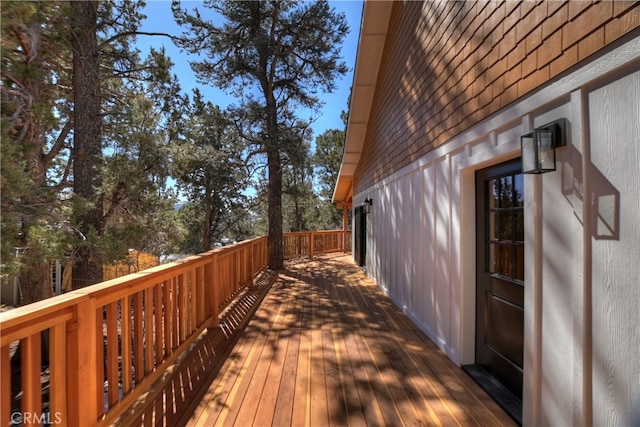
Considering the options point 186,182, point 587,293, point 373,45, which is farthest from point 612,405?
point 186,182

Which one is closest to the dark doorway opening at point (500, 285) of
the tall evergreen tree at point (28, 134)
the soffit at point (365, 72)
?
the soffit at point (365, 72)

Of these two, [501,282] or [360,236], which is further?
[360,236]

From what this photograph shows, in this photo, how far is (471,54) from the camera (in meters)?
2.46

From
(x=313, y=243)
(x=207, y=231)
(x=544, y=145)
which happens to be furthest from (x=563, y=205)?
(x=207, y=231)

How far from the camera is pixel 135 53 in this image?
267 inches

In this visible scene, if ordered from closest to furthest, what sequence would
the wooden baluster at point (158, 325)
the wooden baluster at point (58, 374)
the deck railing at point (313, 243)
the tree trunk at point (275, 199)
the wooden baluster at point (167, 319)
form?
1. the wooden baluster at point (58, 374)
2. the wooden baluster at point (158, 325)
3. the wooden baluster at point (167, 319)
4. the tree trunk at point (275, 199)
5. the deck railing at point (313, 243)

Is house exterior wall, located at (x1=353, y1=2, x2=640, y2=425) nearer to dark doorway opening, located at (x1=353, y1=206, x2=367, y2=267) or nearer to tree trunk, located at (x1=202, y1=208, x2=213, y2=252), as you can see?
dark doorway opening, located at (x1=353, y1=206, x2=367, y2=267)

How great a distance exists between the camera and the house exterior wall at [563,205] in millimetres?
1269

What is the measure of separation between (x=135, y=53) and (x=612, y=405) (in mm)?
9068

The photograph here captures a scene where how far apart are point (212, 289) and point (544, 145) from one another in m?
3.34

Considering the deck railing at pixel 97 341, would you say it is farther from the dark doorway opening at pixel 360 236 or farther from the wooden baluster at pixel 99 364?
the dark doorway opening at pixel 360 236

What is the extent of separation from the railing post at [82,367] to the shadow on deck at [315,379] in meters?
0.49

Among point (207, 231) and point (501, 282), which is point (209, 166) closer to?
point (207, 231)

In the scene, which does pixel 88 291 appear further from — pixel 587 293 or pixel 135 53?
pixel 135 53
